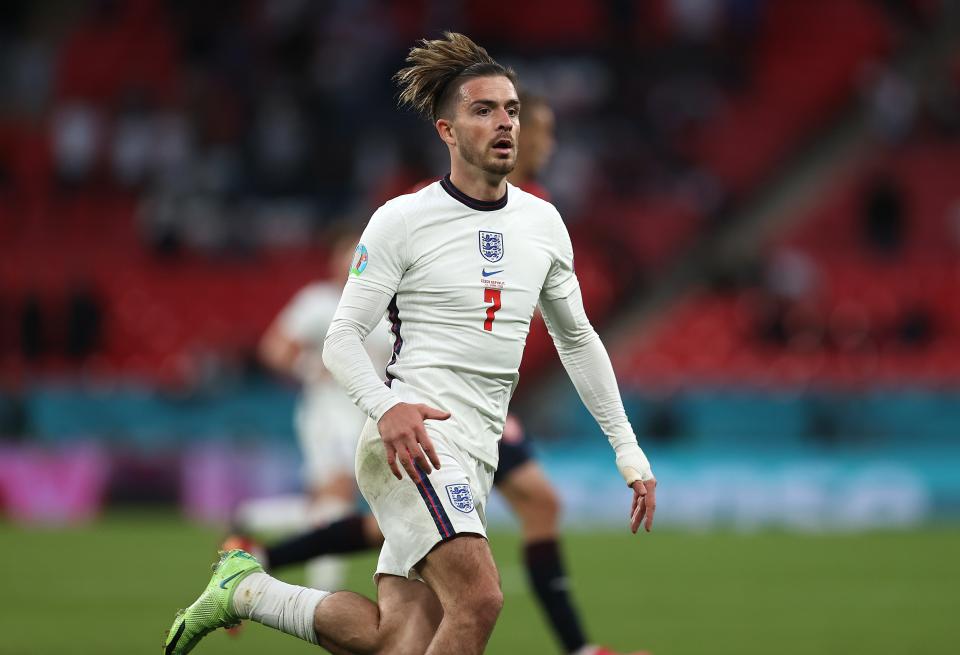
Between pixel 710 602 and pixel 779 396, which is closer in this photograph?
pixel 710 602

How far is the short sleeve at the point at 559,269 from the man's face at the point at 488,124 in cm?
33

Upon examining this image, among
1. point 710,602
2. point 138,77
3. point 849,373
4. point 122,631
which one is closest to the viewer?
point 122,631

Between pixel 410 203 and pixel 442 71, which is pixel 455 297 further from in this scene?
pixel 442 71

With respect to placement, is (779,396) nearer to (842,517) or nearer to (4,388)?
(842,517)

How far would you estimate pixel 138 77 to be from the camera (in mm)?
22000

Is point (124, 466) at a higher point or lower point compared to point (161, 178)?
lower

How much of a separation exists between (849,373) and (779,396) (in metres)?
1.26

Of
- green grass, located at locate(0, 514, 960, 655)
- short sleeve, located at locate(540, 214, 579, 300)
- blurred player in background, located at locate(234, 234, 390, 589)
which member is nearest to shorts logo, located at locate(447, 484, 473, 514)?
short sleeve, located at locate(540, 214, 579, 300)

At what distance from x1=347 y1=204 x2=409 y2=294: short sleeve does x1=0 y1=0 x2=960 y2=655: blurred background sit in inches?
212

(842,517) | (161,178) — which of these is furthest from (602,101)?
(842,517)

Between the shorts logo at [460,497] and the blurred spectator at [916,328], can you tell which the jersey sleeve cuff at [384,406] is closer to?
the shorts logo at [460,497]

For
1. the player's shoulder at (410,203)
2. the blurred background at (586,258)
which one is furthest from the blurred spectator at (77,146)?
the player's shoulder at (410,203)

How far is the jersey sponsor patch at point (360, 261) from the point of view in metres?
4.88

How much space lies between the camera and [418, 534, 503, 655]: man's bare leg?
472cm
